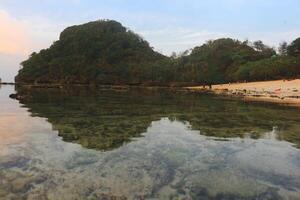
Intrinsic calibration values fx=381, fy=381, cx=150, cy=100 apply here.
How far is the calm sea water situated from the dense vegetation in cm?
6225

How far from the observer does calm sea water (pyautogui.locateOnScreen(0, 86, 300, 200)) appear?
8594mm

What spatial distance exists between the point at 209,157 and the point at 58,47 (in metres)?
126

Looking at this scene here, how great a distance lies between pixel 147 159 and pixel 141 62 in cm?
10496

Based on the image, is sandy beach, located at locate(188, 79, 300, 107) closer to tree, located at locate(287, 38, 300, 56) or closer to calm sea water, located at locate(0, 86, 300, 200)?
calm sea water, located at locate(0, 86, 300, 200)

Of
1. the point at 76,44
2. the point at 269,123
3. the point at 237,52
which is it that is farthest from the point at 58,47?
the point at 269,123

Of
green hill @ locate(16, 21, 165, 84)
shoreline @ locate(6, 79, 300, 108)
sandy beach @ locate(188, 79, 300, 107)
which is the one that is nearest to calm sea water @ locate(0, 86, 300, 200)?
shoreline @ locate(6, 79, 300, 108)

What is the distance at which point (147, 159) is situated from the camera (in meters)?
11.7

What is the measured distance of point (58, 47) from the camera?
131625 mm

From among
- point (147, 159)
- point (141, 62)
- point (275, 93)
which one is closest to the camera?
point (147, 159)

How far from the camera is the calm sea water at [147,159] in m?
8.59

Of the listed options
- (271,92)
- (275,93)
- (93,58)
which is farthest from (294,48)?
(93,58)

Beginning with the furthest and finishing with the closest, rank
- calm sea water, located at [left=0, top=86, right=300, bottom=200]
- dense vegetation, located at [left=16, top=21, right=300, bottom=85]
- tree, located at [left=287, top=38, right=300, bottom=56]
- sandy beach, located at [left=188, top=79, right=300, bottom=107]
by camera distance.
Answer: tree, located at [left=287, top=38, right=300, bottom=56] < dense vegetation, located at [left=16, top=21, right=300, bottom=85] < sandy beach, located at [left=188, top=79, right=300, bottom=107] < calm sea water, located at [left=0, top=86, right=300, bottom=200]

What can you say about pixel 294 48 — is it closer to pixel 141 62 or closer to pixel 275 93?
pixel 275 93

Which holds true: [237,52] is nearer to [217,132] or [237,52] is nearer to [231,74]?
[231,74]
